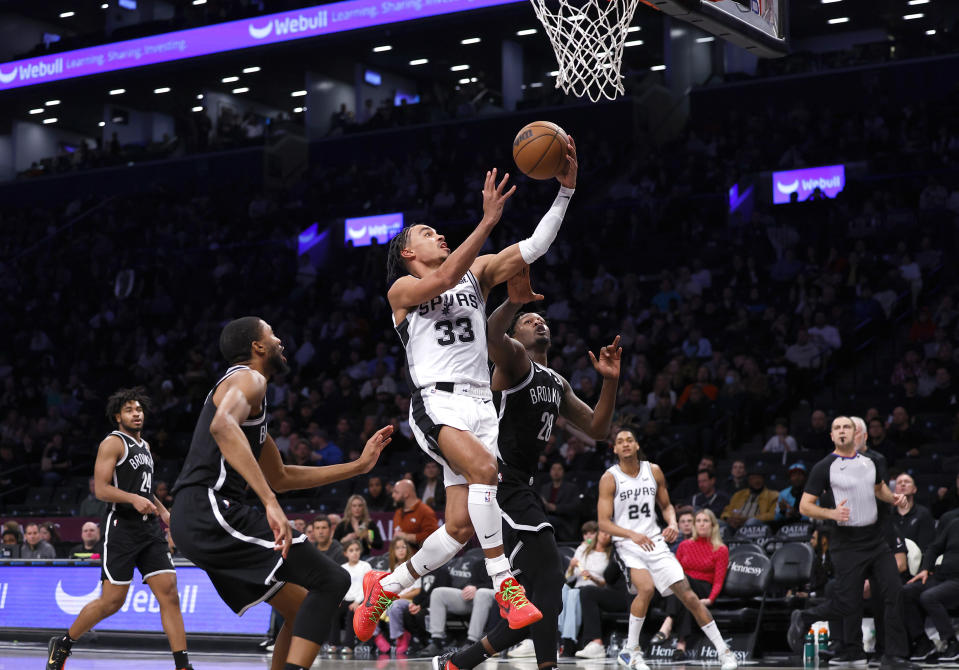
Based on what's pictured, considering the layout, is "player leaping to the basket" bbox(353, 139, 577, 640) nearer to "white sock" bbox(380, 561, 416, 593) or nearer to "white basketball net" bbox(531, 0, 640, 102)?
"white sock" bbox(380, 561, 416, 593)

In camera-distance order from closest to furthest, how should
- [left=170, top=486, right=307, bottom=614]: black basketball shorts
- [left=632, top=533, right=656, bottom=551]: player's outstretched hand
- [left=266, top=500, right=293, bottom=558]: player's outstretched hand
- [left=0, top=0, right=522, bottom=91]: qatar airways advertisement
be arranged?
[left=266, top=500, right=293, bottom=558]: player's outstretched hand → [left=170, top=486, right=307, bottom=614]: black basketball shorts → [left=632, top=533, right=656, bottom=551]: player's outstretched hand → [left=0, top=0, right=522, bottom=91]: qatar airways advertisement

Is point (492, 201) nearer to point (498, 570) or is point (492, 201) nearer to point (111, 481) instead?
point (498, 570)

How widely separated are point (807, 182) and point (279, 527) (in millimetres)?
18950

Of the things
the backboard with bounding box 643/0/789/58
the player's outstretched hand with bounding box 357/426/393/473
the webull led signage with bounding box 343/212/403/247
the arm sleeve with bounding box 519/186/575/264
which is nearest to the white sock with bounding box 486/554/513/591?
the player's outstretched hand with bounding box 357/426/393/473

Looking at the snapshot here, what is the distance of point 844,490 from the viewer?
10.3 metres

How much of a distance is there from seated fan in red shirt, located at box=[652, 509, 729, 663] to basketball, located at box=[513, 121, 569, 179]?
6.19 m

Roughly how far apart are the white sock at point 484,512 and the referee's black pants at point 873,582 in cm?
528

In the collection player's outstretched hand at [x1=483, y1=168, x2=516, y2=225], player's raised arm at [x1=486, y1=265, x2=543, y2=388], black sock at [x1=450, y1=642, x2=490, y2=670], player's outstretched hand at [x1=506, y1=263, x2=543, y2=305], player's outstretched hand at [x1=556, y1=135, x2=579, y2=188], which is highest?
player's outstretched hand at [x1=556, y1=135, x2=579, y2=188]

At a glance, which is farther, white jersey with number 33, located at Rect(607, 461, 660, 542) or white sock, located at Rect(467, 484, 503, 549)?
white jersey with number 33, located at Rect(607, 461, 660, 542)

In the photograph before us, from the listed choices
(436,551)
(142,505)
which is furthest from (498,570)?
(142,505)

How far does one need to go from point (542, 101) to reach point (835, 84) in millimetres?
6992

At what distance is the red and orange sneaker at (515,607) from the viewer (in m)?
5.86

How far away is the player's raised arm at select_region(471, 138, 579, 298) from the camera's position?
6.21 metres

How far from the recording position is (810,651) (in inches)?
420
